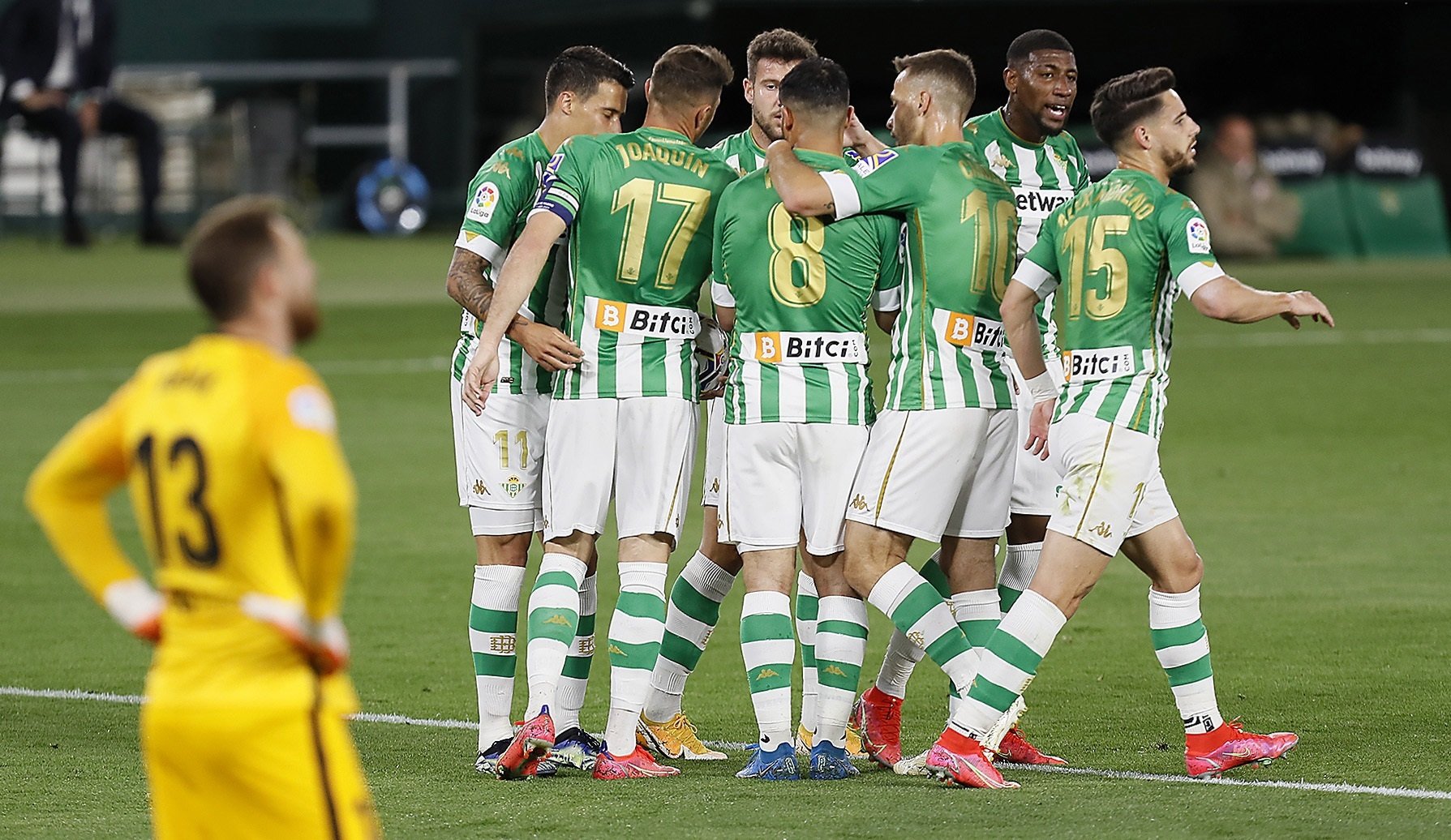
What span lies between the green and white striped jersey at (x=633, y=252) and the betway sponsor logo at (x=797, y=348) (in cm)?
30

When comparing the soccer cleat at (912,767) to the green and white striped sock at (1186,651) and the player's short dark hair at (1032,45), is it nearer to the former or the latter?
the green and white striped sock at (1186,651)

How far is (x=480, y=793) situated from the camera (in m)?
6.13

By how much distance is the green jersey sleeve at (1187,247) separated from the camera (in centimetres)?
600

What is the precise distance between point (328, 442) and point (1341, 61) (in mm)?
33926

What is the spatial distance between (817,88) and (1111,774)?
221 cm

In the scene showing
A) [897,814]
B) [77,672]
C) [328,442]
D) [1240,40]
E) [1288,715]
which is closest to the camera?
[328,442]

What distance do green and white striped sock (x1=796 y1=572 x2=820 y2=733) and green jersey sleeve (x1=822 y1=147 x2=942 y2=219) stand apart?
48.2 inches

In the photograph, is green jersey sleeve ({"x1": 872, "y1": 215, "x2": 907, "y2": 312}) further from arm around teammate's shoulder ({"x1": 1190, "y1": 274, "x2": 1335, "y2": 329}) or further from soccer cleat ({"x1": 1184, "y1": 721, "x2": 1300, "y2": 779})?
soccer cleat ({"x1": 1184, "y1": 721, "x2": 1300, "y2": 779})

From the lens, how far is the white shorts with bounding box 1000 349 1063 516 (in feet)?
22.7

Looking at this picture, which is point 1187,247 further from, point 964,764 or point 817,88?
point 964,764

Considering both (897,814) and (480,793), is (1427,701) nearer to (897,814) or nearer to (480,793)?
(897,814)

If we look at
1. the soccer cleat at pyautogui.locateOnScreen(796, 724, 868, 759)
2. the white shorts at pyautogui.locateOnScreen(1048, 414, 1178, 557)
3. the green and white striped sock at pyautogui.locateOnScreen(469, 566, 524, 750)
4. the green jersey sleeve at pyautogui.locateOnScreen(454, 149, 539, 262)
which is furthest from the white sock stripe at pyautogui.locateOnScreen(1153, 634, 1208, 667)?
the green jersey sleeve at pyautogui.locateOnScreen(454, 149, 539, 262)

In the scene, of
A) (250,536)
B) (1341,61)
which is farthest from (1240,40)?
(250,536)

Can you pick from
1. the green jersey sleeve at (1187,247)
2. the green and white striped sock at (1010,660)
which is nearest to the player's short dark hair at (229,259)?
the green and white striped sock at (1010,660)
